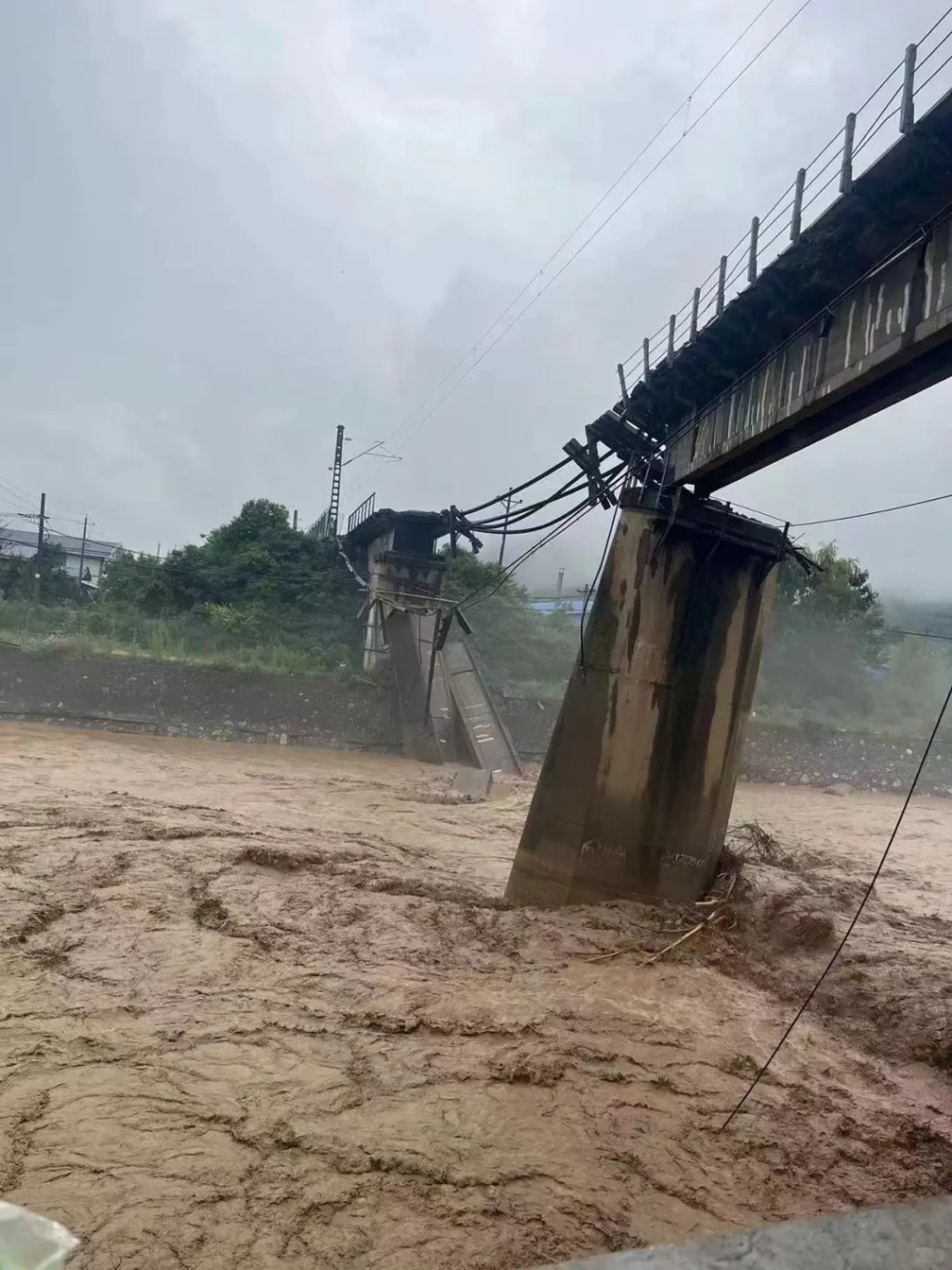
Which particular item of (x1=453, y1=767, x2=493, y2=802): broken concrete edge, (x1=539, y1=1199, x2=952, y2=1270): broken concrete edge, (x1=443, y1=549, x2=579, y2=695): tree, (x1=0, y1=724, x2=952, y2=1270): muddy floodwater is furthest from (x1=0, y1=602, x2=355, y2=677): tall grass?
(x1=539, y1=1199, x2=952, y2=1270): broken concrete edge

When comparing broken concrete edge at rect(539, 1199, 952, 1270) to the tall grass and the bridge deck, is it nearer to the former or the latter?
the bridge deck

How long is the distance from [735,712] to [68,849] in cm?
929

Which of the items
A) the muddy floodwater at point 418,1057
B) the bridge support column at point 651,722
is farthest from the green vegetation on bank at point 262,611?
the muddy floodwater at point 418,1057

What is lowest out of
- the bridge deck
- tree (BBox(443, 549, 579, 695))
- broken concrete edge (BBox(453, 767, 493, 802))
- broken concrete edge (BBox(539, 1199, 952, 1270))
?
broken concrete edge (BBox(453, 767, 493, 802))

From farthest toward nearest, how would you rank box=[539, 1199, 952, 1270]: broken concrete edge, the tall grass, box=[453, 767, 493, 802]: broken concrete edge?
1. the tall grass
2. box=[453, 767, 493, 802]: broken concrete edge
3. box=[539, 1199, 952, 1270]: broken concrete edge

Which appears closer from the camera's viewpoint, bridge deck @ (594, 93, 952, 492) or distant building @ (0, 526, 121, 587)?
bridge deck @ (594, 93, 952, 492)

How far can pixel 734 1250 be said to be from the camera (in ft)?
7.11

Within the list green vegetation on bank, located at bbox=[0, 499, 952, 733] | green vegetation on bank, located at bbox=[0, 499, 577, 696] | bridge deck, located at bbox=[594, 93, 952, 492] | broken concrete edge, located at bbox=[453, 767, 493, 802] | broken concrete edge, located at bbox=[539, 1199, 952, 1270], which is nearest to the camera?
broken concrete edge, located at bbox=[539, 1199, 952, 1270]

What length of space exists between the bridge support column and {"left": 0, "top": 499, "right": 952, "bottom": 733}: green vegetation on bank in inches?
978

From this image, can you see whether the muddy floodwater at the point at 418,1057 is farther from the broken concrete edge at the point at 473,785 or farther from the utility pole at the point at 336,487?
the utility pole at the point at 336,487

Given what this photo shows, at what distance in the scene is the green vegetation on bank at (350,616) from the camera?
38219 mm

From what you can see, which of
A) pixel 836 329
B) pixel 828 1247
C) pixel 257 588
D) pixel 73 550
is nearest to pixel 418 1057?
pixel 828 1247

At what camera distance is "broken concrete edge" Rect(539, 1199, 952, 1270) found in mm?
2107

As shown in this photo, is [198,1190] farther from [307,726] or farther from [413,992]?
[307,726]
